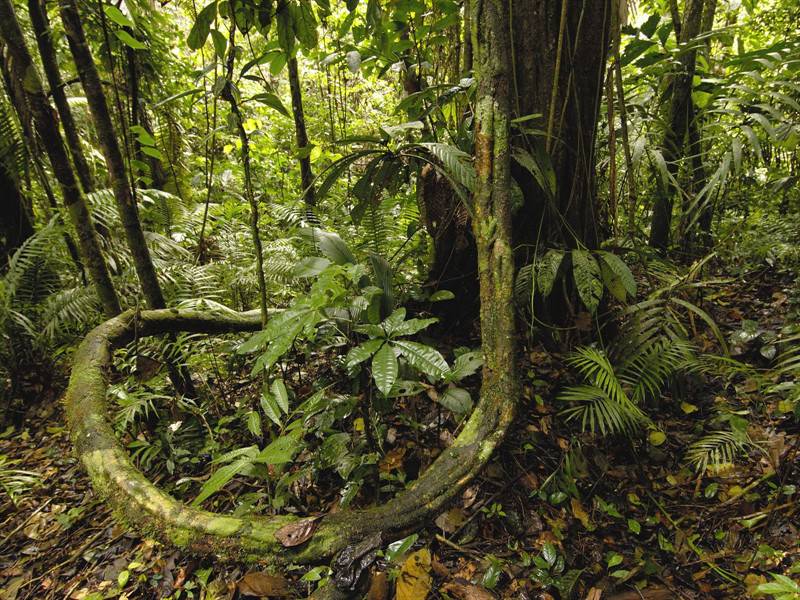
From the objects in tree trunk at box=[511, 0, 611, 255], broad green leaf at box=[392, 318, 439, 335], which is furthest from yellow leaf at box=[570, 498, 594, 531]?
tree trunk at box=[511, 0, 611, 255]

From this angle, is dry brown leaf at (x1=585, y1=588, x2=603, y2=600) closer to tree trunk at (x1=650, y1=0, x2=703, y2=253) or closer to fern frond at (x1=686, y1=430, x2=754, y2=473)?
fern frond at (x1=686, y1=430, x2=754, y2=473)

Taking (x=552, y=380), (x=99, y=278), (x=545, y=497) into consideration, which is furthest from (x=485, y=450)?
(x=99, y=278)

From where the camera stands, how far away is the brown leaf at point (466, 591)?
5.00ft

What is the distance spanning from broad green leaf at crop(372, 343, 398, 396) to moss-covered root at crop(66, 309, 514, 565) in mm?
302

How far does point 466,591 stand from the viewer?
5.07 ft

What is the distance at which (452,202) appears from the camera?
8.33ft

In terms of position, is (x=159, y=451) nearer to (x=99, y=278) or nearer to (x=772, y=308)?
(x=99, y=278)

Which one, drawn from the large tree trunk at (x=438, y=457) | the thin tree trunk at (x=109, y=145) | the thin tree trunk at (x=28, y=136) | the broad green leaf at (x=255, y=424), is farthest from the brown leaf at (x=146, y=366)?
the thin tree trunk at (x=28, y=136)

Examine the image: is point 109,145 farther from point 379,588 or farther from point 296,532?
point 379,588

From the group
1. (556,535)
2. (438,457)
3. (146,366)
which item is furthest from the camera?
(146,366)


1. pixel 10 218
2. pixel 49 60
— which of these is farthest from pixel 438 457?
pixel 10 218

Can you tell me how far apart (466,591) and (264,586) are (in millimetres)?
750

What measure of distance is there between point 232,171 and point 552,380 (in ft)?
18.3

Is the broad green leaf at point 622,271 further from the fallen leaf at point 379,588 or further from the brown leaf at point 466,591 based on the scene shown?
the fallen leaf at point 379,588
